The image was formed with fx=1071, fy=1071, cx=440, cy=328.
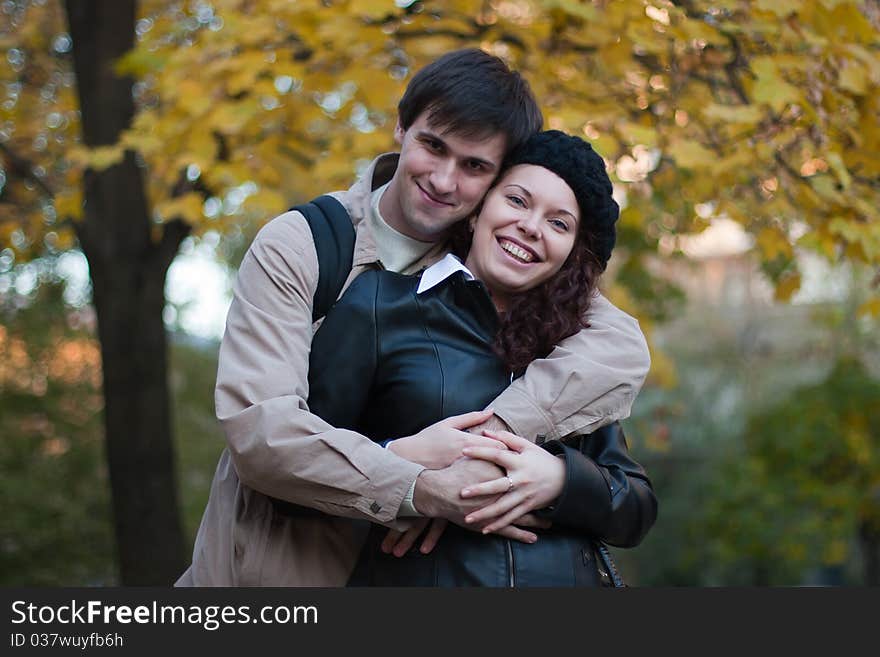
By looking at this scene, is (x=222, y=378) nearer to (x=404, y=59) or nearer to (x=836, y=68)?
(x=836, y=68)

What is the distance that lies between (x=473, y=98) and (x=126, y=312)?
411 cm

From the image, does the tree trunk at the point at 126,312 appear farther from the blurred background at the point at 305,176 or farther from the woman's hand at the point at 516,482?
the woman's hand at the point at 516,482

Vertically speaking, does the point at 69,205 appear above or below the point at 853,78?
below

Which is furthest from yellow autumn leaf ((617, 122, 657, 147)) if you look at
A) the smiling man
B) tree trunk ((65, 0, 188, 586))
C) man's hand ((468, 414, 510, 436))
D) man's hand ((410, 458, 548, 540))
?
tree trunk ((65, 0, 188, 586))

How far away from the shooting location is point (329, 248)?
2.47 m

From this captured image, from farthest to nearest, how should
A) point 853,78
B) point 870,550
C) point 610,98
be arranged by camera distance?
point 870,550
point 610,98
point 853,78

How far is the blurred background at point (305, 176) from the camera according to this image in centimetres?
414

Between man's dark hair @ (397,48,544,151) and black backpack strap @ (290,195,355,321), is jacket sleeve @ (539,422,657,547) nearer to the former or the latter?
black backpack strap @ (290,195,355,321)

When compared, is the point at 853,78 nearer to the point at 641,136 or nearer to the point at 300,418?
the point at 641,136

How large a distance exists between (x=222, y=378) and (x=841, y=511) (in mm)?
9636

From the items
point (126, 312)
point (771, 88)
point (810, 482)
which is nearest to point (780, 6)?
point (771, 88)

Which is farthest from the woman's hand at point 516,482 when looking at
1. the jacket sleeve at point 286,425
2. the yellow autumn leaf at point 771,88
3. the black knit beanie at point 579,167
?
the yellow autumn leaf at point 771,88

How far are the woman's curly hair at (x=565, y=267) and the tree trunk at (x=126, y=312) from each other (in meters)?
4.06

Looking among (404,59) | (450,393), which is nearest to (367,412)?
(450,393)
